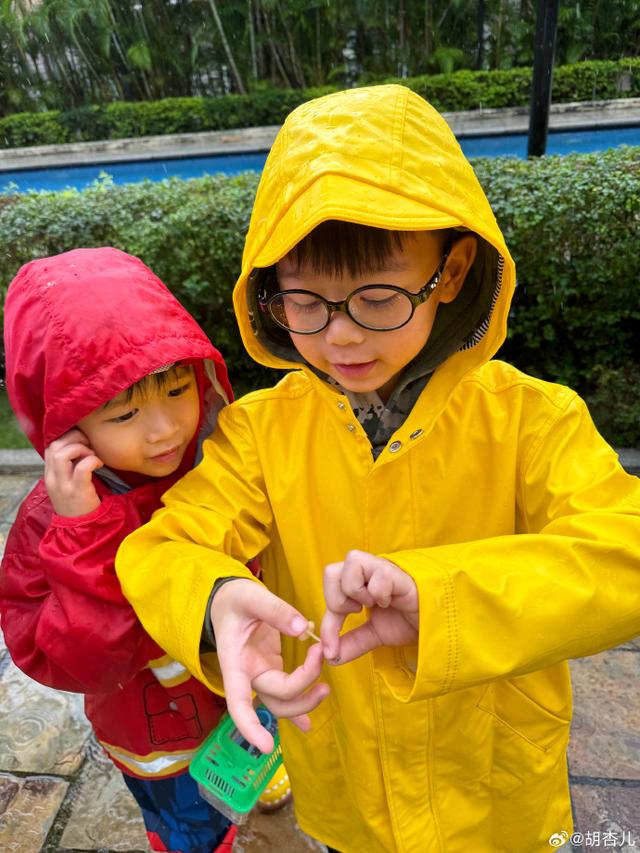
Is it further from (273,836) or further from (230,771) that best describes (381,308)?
(273,836)

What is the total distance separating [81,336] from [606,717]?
84.0 inches

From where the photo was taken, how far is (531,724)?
4.53ft

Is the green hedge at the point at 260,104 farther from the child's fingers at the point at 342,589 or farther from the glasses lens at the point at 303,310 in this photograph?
the child's fingers at the point at 342,589

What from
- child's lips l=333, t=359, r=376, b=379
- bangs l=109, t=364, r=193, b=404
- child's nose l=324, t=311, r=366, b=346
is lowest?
bangs l=109, t=364, r=193, b=404

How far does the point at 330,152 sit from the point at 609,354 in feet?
11.0

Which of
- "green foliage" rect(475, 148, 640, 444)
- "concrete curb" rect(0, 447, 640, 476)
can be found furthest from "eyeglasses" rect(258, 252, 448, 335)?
"concrete curb" rect(0, 447, 640, 476)

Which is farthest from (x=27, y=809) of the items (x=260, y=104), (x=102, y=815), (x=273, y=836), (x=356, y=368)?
(x=260, y=104)

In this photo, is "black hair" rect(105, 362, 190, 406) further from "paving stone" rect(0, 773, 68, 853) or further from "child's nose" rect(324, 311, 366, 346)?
"paving stone" rect(0, 773, 68, 853)

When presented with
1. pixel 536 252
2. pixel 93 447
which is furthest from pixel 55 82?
pixel 93 447

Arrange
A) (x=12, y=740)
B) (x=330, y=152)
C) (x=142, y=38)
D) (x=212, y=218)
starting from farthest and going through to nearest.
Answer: (x=142, y=38), (x=212, y=218), (x=12, y=740), (x=330, y=152)

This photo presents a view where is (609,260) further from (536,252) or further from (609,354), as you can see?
(609,354)

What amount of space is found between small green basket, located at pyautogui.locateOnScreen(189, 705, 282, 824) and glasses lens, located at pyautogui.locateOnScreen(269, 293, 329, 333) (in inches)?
33.0

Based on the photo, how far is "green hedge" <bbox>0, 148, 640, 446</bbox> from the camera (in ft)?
11.4

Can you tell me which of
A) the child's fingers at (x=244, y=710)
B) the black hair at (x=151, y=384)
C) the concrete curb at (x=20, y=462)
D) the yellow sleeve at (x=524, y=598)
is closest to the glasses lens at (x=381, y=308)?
the yellow sleeve at (x=524, y=598)
